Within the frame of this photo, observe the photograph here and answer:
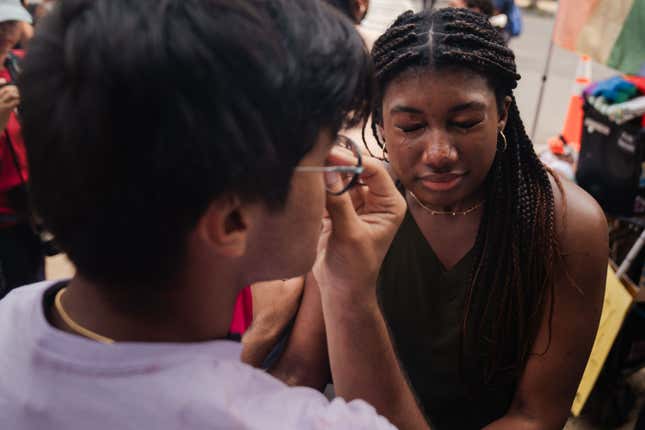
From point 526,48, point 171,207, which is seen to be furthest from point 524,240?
point 526,48

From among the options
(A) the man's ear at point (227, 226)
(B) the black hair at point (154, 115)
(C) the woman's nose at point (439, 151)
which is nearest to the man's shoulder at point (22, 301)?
(B) the black hair at point (154, 115)

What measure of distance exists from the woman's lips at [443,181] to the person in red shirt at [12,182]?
1.74m

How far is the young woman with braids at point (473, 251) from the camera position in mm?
1429

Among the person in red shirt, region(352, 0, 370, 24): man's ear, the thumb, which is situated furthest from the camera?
region(352, 0, 370, 24): man's ear

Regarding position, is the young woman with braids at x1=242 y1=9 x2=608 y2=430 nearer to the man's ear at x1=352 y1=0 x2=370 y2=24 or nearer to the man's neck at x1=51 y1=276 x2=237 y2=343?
the man's neck at x1=51 y1=276 x2=237 y2=343

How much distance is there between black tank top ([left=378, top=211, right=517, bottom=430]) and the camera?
62.2 inches

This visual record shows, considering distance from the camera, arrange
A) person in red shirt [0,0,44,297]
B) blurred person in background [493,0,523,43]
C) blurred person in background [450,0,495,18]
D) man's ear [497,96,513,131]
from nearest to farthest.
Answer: man's ear [497,96,513,131] < person in red shirt [0,0,44,297] < blurred person in background [450,0,495,18] < blurred person in background [493,0,523,43]

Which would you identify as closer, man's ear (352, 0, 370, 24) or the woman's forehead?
the woman's forehead

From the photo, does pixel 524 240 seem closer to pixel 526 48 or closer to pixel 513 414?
pixel 513 414

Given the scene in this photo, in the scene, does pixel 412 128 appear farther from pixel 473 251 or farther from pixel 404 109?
pixel 473 251

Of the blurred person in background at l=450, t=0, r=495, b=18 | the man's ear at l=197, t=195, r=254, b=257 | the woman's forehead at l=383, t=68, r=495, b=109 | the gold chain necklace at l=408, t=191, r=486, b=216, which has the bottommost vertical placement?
the blurred person in background at l=450, t=0, r=495, b=18

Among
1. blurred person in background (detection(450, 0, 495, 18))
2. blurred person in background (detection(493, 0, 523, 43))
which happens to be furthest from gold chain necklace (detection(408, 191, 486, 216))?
blurred person in background (detection(493, 0, 523, 43))

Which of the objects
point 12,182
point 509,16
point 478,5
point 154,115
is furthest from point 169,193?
point 509,16

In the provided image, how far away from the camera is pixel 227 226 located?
30.0 inches
